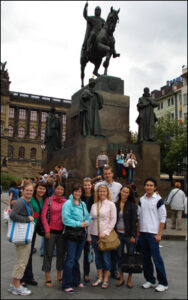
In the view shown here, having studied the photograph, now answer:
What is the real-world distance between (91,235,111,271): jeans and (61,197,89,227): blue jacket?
467 mm

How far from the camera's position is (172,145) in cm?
3553

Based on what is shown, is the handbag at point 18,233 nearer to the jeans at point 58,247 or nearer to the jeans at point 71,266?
the jeans at point 58,247

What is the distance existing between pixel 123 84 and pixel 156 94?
162 ft

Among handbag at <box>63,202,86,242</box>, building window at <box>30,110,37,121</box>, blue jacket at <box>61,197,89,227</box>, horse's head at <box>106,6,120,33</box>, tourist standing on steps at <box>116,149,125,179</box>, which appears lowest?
handbag at <box>63,202,86,242</box>

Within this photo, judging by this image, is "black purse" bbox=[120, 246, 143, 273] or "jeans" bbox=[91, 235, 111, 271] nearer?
"black purse" bbox=[120, 246, 143, 273]

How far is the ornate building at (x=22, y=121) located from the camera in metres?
87.9

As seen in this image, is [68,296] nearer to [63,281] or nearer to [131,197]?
[63,281]

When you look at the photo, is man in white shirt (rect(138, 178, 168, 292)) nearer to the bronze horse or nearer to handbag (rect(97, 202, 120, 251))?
handbag (rect(97, 202, 120, 251))

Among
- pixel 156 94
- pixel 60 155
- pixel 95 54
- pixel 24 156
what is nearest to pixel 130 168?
pixel 60 155

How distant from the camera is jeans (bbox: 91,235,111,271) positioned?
5.25 metres

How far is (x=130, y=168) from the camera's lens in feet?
44.2

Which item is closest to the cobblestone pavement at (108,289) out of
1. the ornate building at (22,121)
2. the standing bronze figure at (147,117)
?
the standing bronze figure at (147,117)

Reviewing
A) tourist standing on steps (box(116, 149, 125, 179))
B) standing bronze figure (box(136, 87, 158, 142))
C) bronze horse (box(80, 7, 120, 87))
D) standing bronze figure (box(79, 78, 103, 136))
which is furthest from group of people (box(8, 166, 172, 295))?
bronze horse (box(80, 7, 120, 87))

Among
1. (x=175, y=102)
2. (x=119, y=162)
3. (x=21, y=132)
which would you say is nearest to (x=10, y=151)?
(x=21, y=132)
